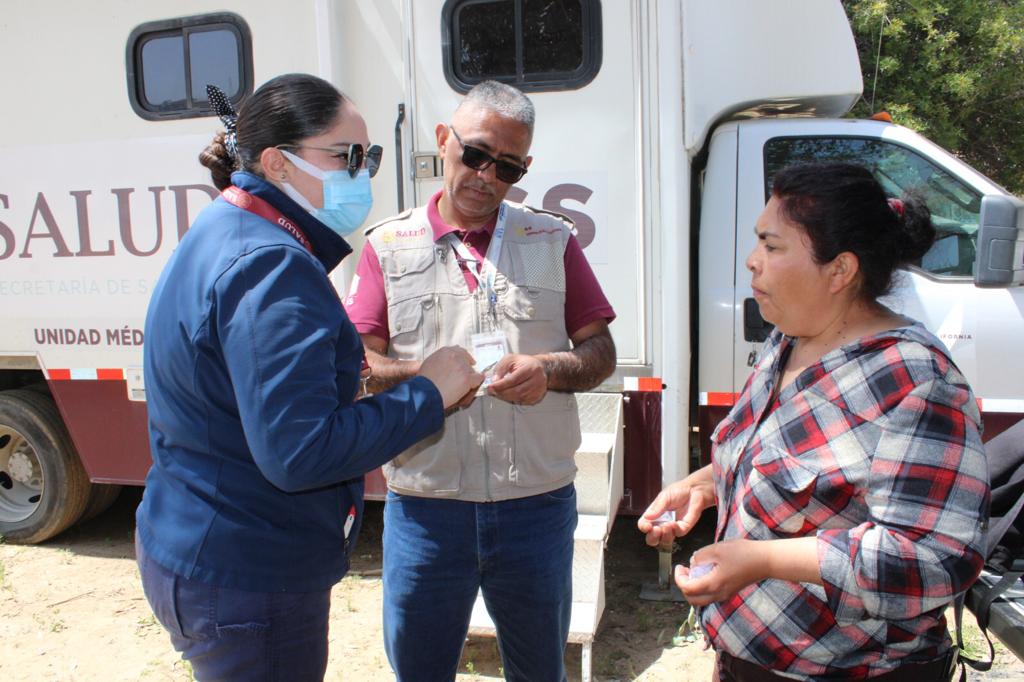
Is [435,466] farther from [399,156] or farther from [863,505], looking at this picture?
[399,156]

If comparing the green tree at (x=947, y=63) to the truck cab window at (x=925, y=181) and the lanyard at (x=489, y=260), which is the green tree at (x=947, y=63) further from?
the lanyard at (x=489, y=260)

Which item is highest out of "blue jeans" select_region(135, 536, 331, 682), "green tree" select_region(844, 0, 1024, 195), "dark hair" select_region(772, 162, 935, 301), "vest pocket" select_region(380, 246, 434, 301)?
"green tree" select_region(844, 0, 1024, 195)

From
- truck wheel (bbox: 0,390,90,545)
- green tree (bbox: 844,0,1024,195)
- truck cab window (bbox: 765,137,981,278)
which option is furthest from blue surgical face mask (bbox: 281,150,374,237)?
green tree (bbox: 844,0,1024,195)

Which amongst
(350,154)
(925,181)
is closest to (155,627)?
(350,154)

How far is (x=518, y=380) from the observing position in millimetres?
1996

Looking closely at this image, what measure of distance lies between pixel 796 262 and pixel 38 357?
3949 millimetres

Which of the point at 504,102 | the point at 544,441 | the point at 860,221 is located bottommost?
the point at 544,441

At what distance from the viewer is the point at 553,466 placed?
2.21 metres

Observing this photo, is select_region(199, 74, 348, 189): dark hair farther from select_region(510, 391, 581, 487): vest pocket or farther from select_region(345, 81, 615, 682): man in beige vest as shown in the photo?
select_region(510, 391, 581, 487): vest pocket

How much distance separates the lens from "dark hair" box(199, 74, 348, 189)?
1557 mm

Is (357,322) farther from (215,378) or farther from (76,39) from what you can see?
(76,39)

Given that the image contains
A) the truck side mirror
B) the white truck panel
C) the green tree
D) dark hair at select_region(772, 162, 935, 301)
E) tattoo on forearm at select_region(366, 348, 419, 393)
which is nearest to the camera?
dark hair at select_region(772, 162, 935, 301)

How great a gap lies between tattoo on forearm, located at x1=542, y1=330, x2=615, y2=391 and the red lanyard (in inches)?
31.0

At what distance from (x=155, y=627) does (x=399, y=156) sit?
8.07ft
